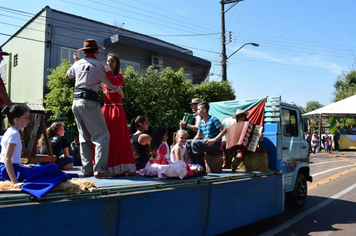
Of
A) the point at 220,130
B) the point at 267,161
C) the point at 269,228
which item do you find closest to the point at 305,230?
the point at 269,228

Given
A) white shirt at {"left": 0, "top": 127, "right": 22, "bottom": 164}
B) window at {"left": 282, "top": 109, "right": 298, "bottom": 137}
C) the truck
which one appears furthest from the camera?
window at {"left": 282, "top": 109, "right": 298, "bottom": 137}

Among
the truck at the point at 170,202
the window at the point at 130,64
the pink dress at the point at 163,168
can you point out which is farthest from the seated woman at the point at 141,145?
the window at the point at 130,64

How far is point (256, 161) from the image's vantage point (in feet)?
19.4

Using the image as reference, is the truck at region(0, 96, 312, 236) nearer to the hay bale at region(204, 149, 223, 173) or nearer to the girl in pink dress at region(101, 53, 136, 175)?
the girl in pink dress at region(101, 53, 136, 175)

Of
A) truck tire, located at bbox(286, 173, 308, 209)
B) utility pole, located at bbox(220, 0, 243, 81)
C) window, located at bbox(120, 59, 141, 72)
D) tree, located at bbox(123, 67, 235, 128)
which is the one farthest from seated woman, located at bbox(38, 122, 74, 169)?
window, located at bbox(120, 59, 141, 72)

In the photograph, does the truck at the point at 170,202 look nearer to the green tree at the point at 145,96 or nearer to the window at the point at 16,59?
the green tree at the point at 145,96

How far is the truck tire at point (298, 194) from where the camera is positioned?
22.1ft

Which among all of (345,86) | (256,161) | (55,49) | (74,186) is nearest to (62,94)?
(55,49)

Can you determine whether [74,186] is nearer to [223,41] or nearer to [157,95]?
[157,95]

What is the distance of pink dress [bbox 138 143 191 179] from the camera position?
425 centimetres

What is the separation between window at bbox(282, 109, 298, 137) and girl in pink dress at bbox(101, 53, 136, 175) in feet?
11.4

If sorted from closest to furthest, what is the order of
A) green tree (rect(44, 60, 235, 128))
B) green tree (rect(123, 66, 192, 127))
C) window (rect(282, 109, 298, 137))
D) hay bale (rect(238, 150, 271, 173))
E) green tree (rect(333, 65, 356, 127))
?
hay bale (rect(238, 150, 271, 173)) → window (rect(282, 109, 298, 137)) → green tree (rect(44, 60, 235, 128)) → green tree (rect(123, 66, 192, 127)) → green tree (rect(333, 65, 356, 127))

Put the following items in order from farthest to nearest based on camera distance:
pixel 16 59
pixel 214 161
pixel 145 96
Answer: pixel 16 59, pixel 145 96, pixel 214 161

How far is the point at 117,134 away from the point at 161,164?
0.76 m
